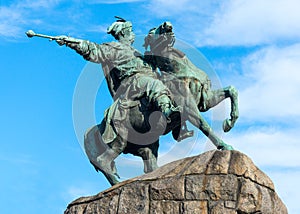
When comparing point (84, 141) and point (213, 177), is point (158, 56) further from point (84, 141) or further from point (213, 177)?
point (213, 177)

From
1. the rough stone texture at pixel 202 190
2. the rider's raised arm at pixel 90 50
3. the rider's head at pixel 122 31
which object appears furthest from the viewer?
the rider's head at pixel 122 31

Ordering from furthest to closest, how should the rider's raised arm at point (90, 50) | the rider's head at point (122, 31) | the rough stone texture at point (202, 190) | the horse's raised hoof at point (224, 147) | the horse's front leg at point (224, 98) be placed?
the rider's head at point (122, 31)
the rider's raised arm at point (90, 50)
the horse's front leg at point (224, 98)
the horse's raised hoof at point (224, 147)
the rough stone texture at point (202, 190)

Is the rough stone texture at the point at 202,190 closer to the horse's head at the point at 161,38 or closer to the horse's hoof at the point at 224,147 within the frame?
the horse's hoof at the point at 224,147

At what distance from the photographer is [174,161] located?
12.4m

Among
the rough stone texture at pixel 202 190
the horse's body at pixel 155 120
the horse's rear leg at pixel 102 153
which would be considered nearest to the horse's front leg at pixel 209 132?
the horse's body at pixel 155 120

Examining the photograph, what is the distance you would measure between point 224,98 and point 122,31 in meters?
2.45

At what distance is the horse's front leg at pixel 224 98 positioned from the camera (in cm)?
1311

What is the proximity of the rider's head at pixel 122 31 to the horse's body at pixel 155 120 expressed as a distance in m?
0.79

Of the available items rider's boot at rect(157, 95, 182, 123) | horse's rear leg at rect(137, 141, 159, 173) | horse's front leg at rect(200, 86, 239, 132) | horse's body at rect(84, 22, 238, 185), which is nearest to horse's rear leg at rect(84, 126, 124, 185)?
horse's body at rect(84, 22, 238, 185)

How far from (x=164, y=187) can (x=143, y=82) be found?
2394 mm

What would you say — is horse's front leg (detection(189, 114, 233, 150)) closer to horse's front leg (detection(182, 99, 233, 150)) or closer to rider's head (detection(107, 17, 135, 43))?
horse's front leg (detection(182, 99, 233, 150))

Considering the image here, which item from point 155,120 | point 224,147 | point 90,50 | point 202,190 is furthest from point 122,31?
point 202,190

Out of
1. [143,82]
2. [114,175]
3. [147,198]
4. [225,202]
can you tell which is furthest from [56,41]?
[225,202]

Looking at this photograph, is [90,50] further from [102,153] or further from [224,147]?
[224,147]
